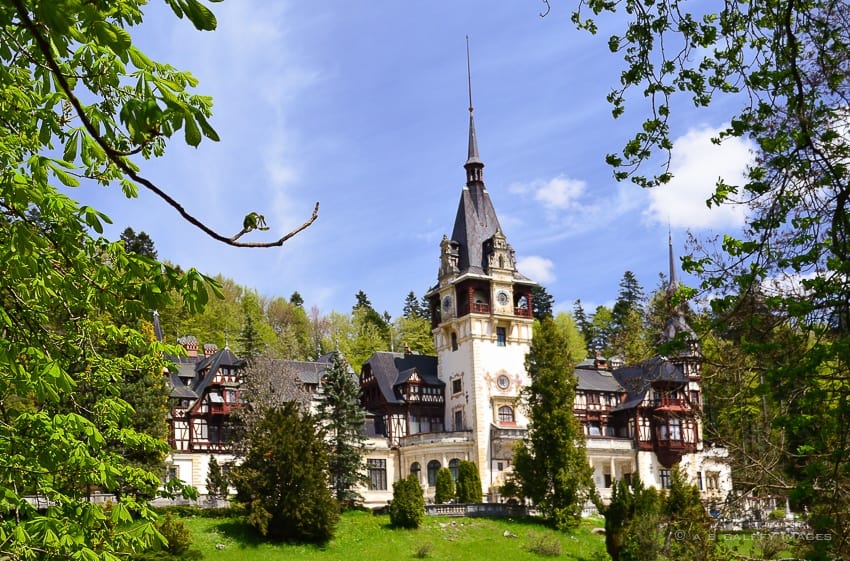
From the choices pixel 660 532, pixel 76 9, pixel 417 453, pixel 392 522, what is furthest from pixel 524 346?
pixel 76 9

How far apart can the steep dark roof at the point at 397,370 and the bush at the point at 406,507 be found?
57.5 feet

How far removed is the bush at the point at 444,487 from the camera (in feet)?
158

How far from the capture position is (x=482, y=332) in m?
57.1

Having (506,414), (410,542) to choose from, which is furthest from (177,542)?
(506,414)

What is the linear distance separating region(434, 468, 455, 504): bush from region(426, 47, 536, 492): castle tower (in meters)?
4.51

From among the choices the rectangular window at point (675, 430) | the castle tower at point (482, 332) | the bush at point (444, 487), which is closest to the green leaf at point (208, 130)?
the bush at point (444, 487)

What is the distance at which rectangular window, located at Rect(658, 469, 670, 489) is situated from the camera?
5835cm

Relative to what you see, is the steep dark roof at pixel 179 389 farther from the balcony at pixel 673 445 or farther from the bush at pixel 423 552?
the balcony at pixel 673 445

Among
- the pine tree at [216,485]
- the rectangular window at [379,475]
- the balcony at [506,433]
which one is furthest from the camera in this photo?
the rectangular window at [379,475]

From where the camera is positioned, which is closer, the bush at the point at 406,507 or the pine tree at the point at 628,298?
the bush at the point at 406,507

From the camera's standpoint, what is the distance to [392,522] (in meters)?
39.8

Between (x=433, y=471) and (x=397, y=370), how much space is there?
8658 mm

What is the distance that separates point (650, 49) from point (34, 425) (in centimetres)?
681

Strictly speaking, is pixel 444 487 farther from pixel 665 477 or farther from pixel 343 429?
pixel 665 477
